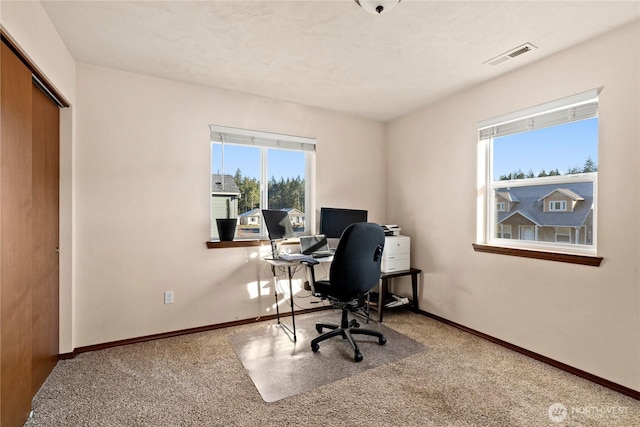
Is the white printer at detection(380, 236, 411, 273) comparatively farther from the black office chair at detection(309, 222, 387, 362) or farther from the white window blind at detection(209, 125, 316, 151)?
the white window blind at detection(209, 125, 316, 151)

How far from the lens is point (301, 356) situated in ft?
8.13

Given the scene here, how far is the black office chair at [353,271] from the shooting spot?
244cm

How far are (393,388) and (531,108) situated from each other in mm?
2399

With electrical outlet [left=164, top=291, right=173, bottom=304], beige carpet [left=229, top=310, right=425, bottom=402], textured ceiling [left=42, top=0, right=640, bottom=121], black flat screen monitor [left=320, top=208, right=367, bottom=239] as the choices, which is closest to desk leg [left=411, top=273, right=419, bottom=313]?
beige carpet [left=229, top=310, right=425, bottom=402]

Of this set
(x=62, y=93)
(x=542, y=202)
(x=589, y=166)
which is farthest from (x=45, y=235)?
(x=589, y=166)

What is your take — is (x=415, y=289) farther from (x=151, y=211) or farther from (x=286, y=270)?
(x=151, y=211)

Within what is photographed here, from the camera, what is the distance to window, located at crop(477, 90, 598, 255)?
2264 mm

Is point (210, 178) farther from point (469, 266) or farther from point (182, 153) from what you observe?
point (469, 266)

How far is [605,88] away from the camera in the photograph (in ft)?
6.87

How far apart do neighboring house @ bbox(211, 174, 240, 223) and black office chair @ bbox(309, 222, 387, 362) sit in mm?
1223

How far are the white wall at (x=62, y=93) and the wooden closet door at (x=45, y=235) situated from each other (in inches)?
2.1
